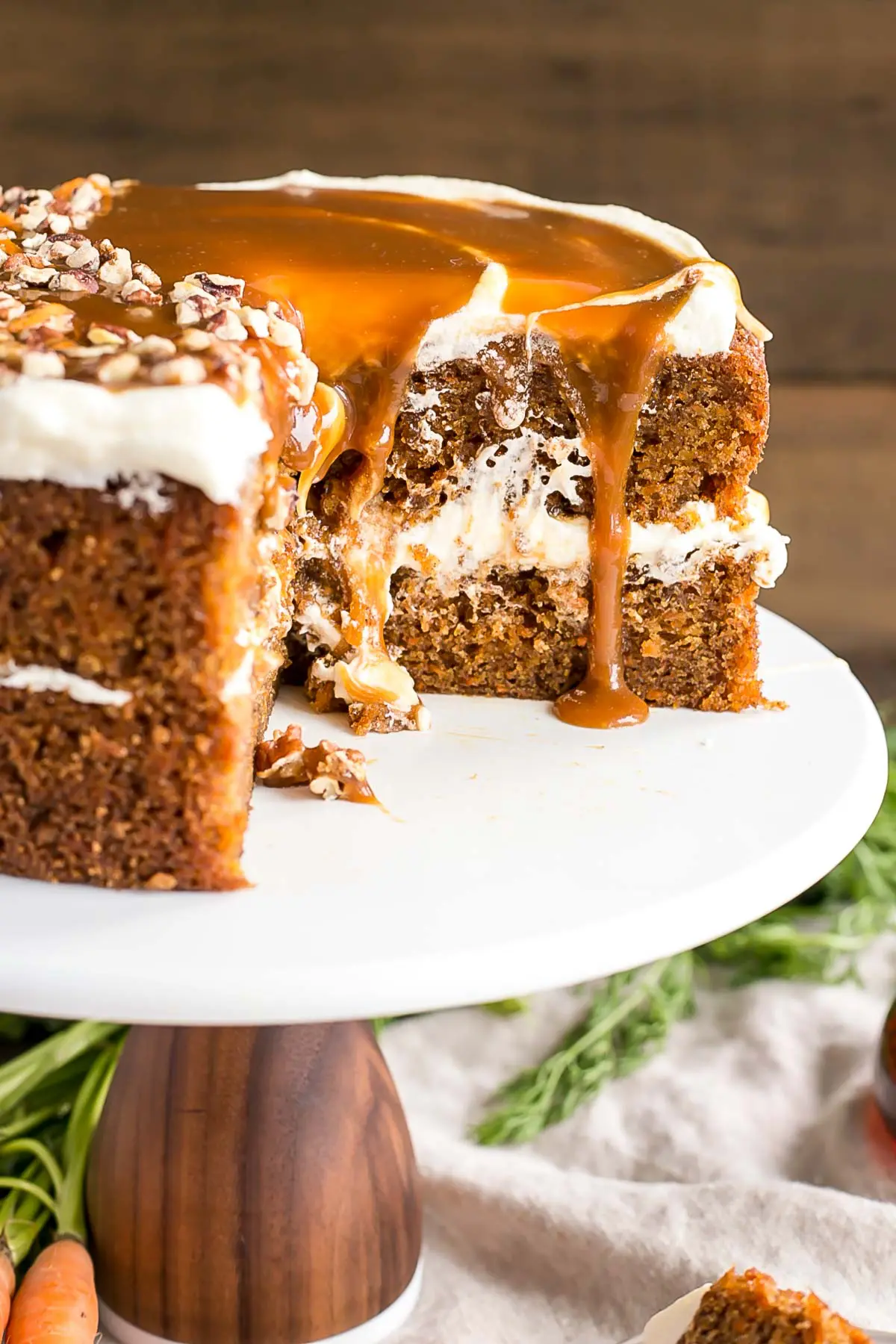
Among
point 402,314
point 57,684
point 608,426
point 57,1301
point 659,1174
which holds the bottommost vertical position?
point 659,1174

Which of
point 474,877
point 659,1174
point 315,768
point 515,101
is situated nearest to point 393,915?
point 474,877

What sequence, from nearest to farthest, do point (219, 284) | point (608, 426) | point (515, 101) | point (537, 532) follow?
point (219, 284)
point (608, 426)
point (537, 532)
point (515, 101)

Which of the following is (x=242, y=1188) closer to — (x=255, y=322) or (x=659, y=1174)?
(x=659, y=1174)

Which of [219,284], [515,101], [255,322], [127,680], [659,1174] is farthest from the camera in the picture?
[515,101]

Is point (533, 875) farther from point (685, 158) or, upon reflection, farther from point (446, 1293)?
point (685, 158)

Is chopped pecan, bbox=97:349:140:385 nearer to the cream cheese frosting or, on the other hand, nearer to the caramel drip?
the cream cheese frosting

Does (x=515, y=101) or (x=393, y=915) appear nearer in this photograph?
(x=393, y=915)

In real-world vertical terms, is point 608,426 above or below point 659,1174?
above

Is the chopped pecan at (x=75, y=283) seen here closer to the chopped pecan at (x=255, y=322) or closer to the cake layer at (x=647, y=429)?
the chopped pecan at (x=255, y=322)

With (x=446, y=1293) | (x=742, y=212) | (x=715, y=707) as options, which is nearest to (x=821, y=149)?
(x=742, y=212)

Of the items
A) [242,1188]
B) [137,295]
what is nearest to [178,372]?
[137,295]
